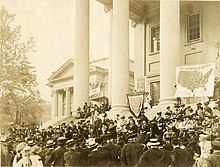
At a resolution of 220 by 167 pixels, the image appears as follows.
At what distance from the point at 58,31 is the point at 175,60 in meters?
5.39

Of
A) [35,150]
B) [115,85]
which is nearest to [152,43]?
[115,85]

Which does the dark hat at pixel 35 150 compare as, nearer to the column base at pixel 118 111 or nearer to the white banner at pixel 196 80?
the white banner at pixel 196 80

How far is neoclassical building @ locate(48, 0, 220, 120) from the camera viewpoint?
14898 mm

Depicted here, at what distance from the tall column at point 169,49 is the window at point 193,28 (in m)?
7.16

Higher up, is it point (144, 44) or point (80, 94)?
point (144, 44)

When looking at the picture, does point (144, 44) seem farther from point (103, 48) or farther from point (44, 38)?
point (44, 38)

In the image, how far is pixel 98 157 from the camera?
9.20m

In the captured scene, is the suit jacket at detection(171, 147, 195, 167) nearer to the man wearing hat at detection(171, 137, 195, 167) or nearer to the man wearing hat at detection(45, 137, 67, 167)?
the man wearing hat at detection(171, 137, 195, 167)

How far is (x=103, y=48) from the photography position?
2519 cm

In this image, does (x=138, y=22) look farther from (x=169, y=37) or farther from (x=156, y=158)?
(x=156, y=158)

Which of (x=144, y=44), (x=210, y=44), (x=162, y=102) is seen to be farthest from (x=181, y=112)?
(x=144, y=44)

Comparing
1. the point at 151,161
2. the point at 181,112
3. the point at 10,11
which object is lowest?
the point at 151,161

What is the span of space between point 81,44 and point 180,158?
12.0 m

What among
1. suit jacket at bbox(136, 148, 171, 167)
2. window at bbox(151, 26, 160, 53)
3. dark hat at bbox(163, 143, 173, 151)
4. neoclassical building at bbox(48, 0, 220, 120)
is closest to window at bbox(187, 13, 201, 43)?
neoclassical building at bbox(48, 0, 220, 120)
